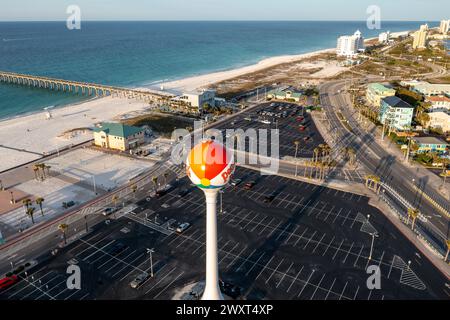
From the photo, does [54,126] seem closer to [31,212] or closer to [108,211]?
[31,212]

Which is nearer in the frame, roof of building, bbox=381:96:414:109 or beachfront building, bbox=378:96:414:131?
beachfront building, bbox=378:96:414:131

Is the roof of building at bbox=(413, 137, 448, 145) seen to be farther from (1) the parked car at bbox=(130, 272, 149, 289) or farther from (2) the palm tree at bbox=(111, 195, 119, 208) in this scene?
(1) the parked car at bbox=(130, 272, 149, 289)

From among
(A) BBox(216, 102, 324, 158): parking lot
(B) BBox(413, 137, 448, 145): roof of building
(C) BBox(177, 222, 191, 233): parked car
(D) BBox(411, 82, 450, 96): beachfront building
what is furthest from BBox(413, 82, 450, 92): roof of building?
(C) BBox(177, 222, 191, 233): parked car

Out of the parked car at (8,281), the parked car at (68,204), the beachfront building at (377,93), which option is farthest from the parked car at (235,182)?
the beachfront building at (377,93)

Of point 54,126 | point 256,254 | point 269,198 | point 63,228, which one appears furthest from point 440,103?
point 54,126

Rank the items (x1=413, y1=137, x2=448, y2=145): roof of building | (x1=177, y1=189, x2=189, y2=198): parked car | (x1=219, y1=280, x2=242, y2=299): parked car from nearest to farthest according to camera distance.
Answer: (x1=219, y1=280, x2=242, y2=299): parked car, (x1=177, y1=189, x2=189, y2=198): parked car, (x1=413, y1=137, x2=448, y2=145): roof of building

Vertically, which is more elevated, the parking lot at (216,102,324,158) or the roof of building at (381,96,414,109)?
the roof of building at (381,96,414,109)
